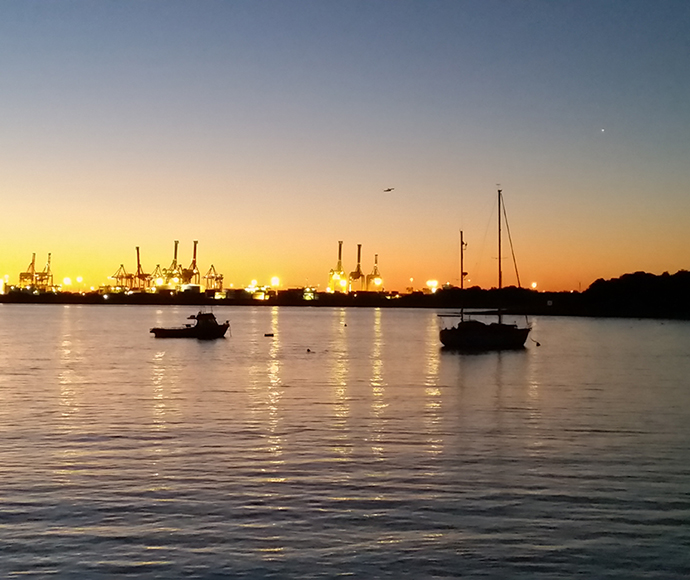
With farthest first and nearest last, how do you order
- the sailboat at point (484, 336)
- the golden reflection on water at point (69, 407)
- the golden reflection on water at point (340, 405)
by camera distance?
the sailboat at point (484, 336)
the golden reflection on water at point (340, 405)
the golden reflection on water at point (69, 407)

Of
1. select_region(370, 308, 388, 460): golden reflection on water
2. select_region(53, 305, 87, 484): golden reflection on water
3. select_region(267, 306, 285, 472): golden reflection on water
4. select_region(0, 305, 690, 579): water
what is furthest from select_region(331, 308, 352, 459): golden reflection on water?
select_region(53, 305, 87, 484): golden reflection on water

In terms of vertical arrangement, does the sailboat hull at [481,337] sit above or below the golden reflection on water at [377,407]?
above

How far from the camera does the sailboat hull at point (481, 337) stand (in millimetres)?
54812

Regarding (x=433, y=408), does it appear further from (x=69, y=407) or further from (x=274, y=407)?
(x=69, y=407)

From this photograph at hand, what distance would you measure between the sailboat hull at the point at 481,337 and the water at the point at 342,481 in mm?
22247

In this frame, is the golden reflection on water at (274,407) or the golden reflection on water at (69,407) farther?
the golden reflection on water at (274,407)

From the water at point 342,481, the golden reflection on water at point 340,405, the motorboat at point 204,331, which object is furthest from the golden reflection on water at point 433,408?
the motorboat at point 204,331

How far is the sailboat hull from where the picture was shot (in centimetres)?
5481

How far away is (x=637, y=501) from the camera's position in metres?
13.2

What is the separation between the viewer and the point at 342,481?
1449 cm

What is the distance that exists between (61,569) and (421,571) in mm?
4236

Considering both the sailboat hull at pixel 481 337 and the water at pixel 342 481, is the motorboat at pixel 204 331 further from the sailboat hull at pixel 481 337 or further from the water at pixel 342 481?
the water at pixel 342 481

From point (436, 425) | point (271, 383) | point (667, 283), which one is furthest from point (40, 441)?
point (667, 283)

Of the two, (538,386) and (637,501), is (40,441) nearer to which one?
(637,501)
